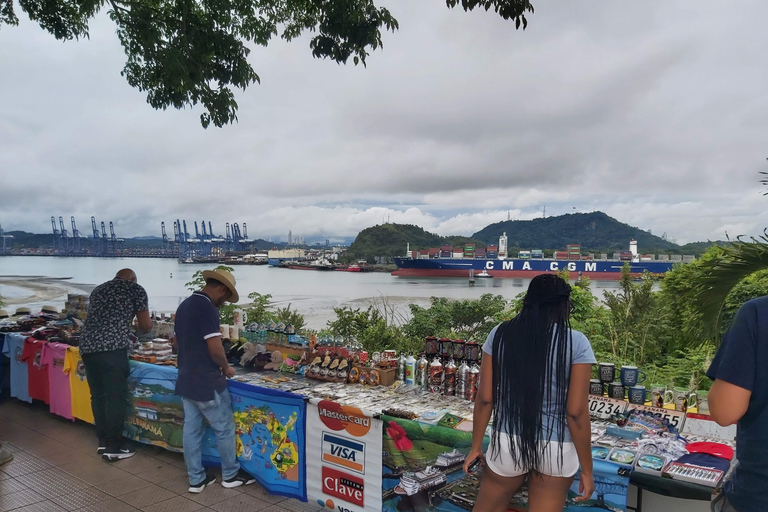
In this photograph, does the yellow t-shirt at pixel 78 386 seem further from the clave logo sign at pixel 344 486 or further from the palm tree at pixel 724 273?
the palm tree at pixel 724 273

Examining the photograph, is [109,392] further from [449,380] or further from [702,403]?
[702,403]

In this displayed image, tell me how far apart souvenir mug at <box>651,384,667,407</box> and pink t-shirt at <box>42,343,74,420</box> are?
417cm

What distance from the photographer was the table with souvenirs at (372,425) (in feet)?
6.64

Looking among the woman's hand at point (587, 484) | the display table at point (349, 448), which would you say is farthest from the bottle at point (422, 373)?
the woman's hand at point (587, 484)

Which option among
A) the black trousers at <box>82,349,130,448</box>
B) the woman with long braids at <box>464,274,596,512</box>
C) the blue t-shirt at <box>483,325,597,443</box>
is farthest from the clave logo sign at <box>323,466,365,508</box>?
the black trousers at <box>82,349,130,448</box>

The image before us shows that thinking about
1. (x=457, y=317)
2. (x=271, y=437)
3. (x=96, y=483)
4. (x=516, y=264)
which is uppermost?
(x=271, y=437)

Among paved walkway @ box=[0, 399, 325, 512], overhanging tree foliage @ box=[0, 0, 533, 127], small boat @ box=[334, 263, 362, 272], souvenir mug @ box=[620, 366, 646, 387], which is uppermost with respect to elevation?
overhanging tree foliage @ box=[0, 0, 533, 127]

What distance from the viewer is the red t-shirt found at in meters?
4.43

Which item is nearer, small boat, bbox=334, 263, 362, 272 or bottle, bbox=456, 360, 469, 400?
bottle, bbox=456, 360, 469, 400

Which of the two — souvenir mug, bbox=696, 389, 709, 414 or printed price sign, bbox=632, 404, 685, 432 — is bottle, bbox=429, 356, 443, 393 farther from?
souvenir mug, bbox=696, 389, 709, 414

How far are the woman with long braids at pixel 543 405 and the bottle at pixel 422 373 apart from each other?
1295mm

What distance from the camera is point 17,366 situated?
4.73 m

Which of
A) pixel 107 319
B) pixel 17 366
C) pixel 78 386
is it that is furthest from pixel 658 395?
pixel 17 366

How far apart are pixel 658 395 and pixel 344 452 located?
1.59 metres
